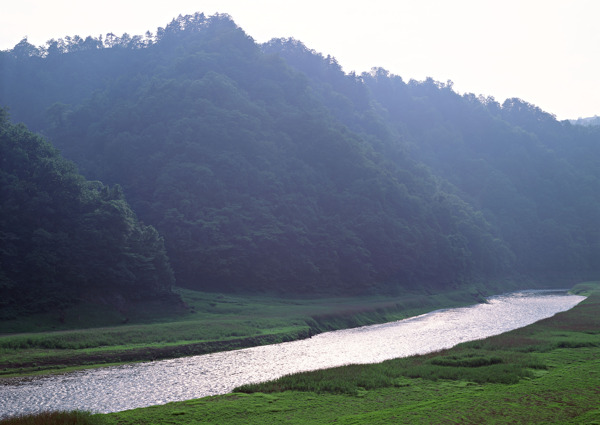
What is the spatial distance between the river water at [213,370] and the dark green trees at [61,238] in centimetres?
2501

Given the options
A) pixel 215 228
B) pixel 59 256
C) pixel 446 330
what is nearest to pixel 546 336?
pixel 446 330

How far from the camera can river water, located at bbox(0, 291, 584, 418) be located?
29.8 m

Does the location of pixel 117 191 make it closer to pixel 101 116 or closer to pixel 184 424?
pixel 184 424

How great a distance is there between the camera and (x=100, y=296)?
64875 mm

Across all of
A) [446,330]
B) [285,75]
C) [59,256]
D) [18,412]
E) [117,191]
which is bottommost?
[446,330]

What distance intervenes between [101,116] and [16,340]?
115966mm

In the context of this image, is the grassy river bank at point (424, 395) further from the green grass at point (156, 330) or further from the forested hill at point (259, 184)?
the forested hill at point (259, 184)

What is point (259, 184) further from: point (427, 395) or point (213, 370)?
point (427, 395)

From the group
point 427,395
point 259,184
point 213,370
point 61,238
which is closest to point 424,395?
point 427,395

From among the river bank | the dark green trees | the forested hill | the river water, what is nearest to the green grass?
the river water

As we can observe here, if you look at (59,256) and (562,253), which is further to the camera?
(562,253)

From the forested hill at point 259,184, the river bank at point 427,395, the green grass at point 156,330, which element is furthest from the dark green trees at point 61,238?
the river bank at point 427,395

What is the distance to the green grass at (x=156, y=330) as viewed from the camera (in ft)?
134

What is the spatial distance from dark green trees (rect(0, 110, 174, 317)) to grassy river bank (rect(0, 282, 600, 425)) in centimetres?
4083
